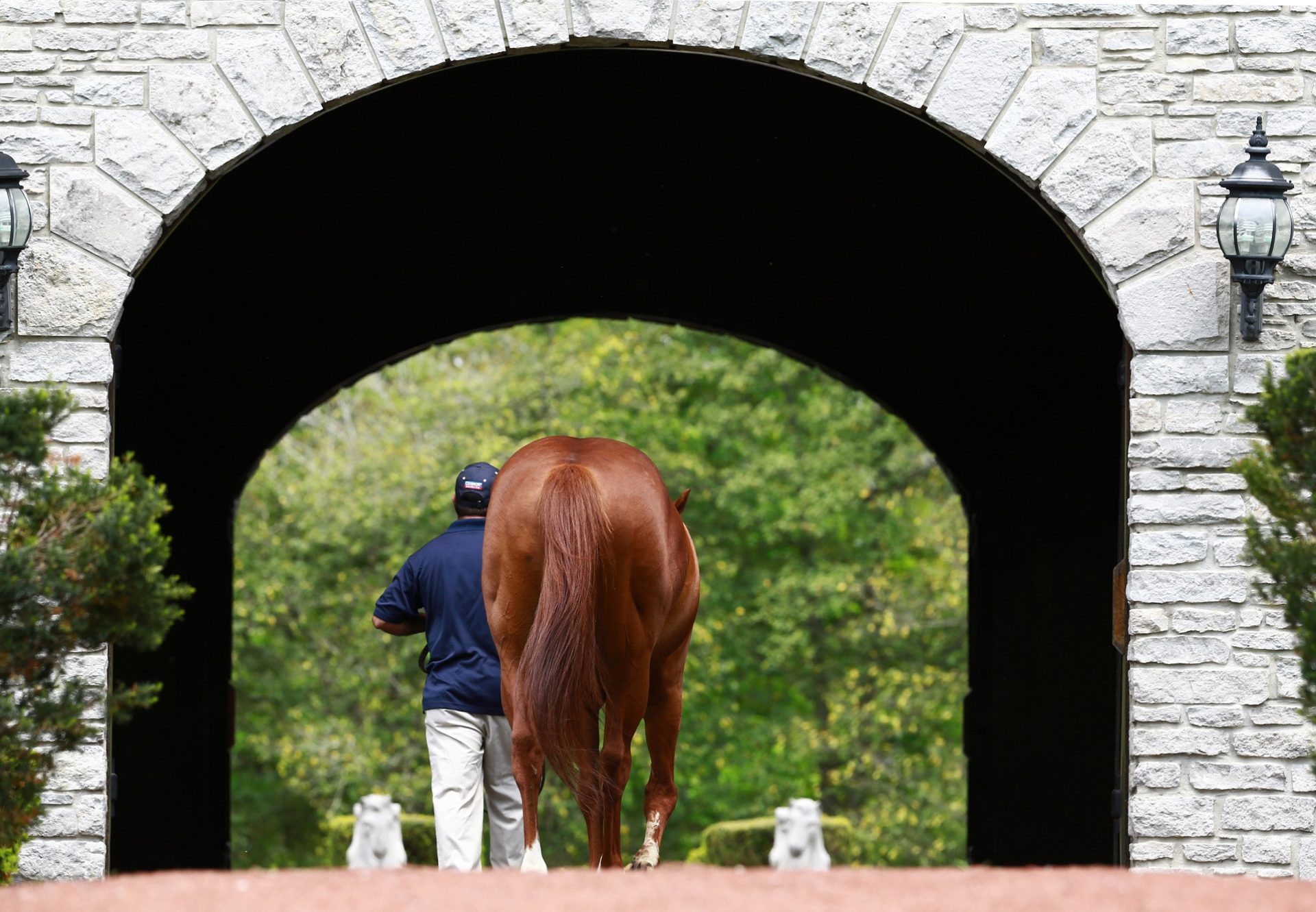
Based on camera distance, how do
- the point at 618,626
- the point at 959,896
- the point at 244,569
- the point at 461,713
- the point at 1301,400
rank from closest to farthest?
1. the point at 959,896
2. the point at 1301,400
3. the point at 618,626
4. the point at 461,713
5. the point at 244,569

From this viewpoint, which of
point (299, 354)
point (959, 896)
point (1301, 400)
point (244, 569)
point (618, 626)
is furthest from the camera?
point (244, 569)

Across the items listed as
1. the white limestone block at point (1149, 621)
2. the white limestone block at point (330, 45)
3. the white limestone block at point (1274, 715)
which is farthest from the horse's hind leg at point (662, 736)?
the white limestone block at point (330, 45)

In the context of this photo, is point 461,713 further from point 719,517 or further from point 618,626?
point 719,517

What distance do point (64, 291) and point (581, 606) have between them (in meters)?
2.11

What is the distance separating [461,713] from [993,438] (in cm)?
497

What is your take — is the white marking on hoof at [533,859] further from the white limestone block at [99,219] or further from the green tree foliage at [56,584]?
the white limestone block at [99,219]

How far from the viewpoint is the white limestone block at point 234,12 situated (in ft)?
19.7

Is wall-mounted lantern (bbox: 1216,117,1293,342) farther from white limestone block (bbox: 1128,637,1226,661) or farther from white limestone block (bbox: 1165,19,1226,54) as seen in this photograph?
white limestone block (bbox: 1128,637,1226,661)

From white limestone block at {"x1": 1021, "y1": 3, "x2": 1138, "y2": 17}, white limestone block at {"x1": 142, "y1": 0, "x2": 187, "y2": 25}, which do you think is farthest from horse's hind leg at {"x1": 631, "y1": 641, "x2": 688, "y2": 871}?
white limestone block at {"x1": 142, "y1": 0, "x2": 187, "y2": 25}

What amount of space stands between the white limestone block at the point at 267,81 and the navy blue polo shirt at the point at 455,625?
1.54 metres

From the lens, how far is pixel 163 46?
5977mm

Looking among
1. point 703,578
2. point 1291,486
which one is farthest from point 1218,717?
point 703,578

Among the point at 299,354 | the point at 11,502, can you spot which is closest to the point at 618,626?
the point at 11,502

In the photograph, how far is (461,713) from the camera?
19.6 ft
